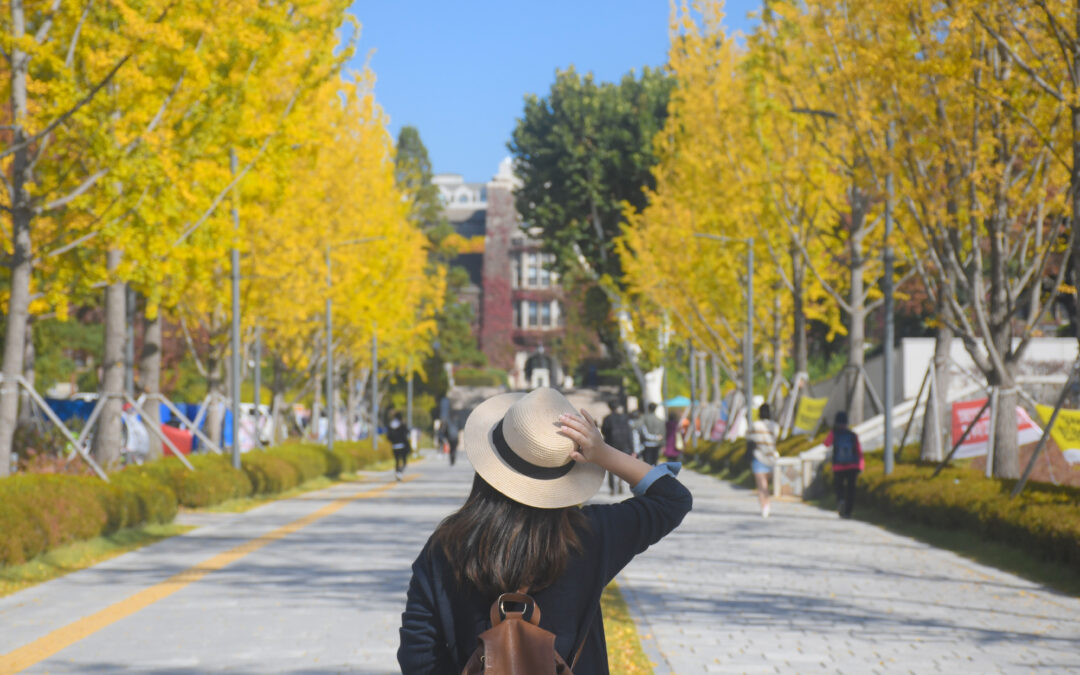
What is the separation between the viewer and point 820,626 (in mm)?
9906

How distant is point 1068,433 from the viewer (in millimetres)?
16984

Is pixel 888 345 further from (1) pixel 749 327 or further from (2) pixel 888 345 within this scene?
(1) pixel 749 327

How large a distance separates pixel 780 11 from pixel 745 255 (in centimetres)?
1184

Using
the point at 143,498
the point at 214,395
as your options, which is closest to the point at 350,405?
the point at 214,395

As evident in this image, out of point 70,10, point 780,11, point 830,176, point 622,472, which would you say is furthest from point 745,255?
point 622,472

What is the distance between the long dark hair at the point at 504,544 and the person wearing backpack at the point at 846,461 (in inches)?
681

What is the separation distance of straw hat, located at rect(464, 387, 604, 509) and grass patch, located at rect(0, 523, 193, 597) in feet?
31.2

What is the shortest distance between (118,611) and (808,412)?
78.7 ft

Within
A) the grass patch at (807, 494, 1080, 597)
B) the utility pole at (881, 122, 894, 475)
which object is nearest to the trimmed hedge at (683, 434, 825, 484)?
the utility pole at (881, 122, 894, 475)

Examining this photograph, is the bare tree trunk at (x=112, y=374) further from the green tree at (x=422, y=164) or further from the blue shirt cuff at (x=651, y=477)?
the green tree at (x=422, y=164)

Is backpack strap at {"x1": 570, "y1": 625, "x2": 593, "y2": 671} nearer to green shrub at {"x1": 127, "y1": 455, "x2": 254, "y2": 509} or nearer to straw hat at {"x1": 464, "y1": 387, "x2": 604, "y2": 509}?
straw hat at {"x1": 464, "y1": 387, "x2": 604, "y2": 509}

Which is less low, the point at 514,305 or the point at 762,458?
the point at 514,305

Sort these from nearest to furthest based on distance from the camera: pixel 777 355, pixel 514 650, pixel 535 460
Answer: pixel 514 650, pixel 535 460, pixel 777 355

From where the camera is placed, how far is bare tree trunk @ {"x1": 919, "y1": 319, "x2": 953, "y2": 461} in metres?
22.7
